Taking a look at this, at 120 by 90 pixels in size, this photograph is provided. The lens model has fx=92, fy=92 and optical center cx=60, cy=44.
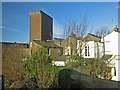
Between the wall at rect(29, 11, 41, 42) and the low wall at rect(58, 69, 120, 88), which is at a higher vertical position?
the wall at rect(29, 11, 41, 42)

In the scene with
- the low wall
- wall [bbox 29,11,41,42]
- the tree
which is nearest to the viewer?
the low wall

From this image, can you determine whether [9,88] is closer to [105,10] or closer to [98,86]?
[98,86]

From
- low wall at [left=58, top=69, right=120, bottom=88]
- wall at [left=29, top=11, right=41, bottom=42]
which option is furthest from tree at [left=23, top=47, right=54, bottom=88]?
wall at [left=29, top=11, right=41, bottom=42]

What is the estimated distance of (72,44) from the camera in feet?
13.5

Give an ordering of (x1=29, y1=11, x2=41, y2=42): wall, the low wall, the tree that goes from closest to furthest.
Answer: the low wall → the tree → (x1=29, y1=11, x2=41, y2=42): wall

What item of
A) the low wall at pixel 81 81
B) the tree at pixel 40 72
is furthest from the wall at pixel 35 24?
the low wall at pixel 81 81

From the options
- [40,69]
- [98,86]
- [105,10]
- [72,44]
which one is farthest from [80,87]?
[105,10]

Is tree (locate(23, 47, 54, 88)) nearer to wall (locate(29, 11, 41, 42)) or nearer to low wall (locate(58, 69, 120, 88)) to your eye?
low wall (locate(58, 69, 120, 88))

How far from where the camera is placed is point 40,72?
2.58 meters

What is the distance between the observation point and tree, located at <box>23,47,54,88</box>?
2.61 metres

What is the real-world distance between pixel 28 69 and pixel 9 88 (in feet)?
2.56

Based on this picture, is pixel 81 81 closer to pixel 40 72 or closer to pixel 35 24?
pixel 40 72

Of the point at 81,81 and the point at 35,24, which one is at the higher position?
the point at 35,24

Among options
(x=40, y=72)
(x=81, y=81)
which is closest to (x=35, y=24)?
(x=40, y=72)
